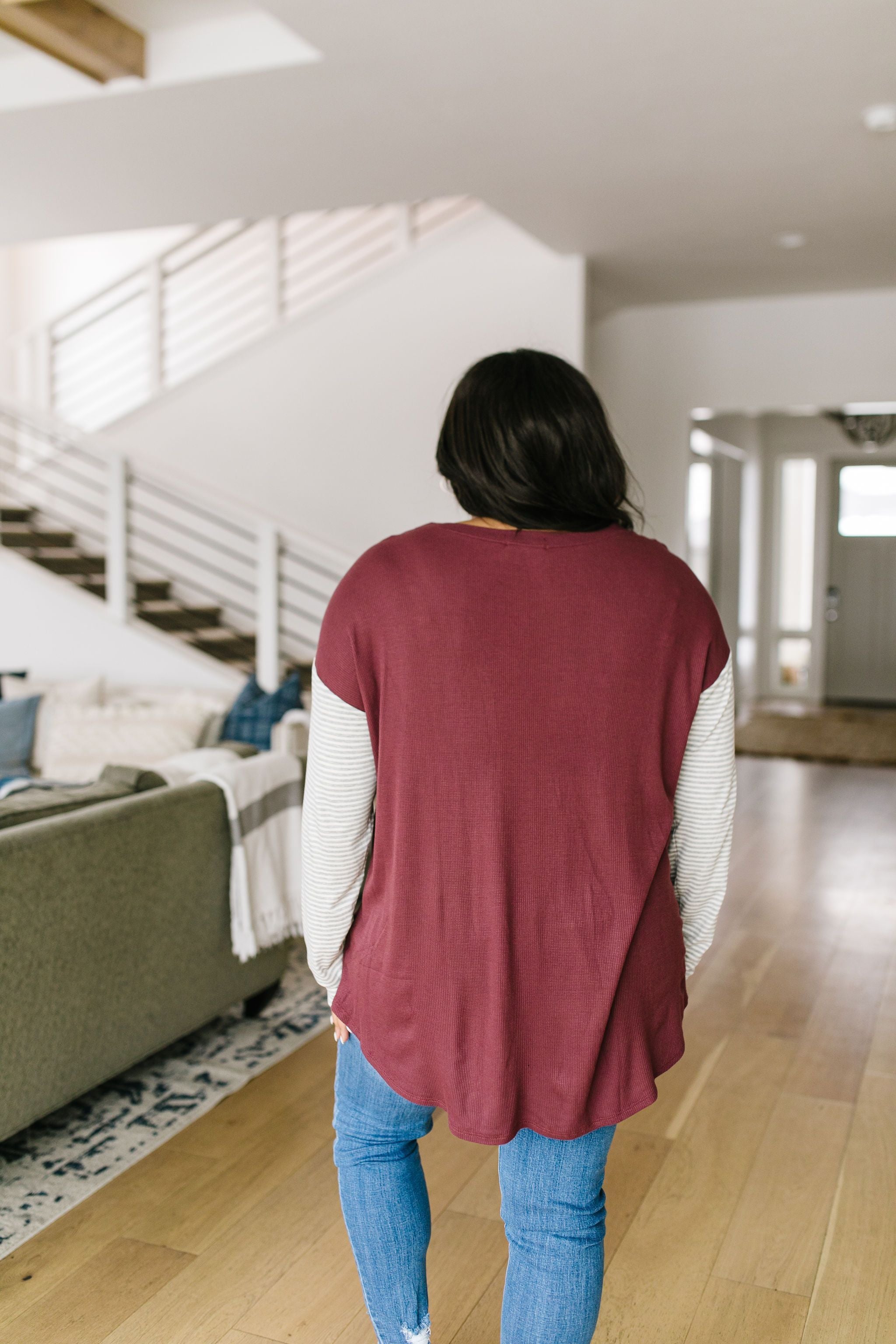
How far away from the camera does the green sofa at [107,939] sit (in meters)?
2.17

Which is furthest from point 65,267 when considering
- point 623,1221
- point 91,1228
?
point 623,1221

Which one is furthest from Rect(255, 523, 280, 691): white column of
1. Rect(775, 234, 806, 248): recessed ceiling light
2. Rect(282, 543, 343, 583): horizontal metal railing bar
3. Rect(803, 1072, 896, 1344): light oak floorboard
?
Rect(803, 1072, 896, 1344): light oak floorboard

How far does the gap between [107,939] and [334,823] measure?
4.36 ft

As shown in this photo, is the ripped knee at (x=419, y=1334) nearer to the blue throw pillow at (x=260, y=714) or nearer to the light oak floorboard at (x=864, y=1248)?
the light oak floorboard at (x=864, y=1248)

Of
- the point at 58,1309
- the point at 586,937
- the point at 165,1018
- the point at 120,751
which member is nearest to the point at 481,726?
the point at 586,937

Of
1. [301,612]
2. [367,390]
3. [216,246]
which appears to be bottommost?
[301,612]

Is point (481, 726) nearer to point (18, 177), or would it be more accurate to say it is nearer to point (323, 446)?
point (18, 177)

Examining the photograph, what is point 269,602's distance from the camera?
5.41m

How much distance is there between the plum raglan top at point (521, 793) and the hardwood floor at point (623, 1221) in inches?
35.0

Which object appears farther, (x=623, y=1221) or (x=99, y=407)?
(x=99, y=407)

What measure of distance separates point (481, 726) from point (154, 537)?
5.83 meters

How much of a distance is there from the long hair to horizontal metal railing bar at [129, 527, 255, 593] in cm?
513

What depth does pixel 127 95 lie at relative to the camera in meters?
3.74

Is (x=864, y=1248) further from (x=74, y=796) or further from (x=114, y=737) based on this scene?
(x=114, y=737)
